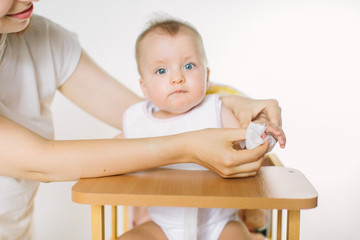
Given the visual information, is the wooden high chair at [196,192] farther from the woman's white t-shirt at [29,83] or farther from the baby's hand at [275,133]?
the woman's white t-shirt at [29,83]

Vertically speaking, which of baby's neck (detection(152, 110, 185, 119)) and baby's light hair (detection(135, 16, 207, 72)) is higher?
baby's light hair (detection(135, 16, 207, 72))

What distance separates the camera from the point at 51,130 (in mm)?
1511

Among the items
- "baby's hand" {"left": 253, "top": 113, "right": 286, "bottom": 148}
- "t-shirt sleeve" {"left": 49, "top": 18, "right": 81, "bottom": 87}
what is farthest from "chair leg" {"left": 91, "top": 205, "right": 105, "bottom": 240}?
"t-shirt sleeve" {"left": 49, "top": 18, "right": 81, "bottom": 87}

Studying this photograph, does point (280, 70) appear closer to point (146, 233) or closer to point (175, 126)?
point (175, 126)

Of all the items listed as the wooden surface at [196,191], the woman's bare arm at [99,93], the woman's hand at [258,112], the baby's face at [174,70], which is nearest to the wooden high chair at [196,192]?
the wooden surface at [196,191]

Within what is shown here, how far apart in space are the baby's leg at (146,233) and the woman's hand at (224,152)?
28 cm

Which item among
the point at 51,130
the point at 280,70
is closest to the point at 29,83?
the point at 51,130

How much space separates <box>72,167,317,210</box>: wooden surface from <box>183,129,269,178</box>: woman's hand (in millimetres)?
34

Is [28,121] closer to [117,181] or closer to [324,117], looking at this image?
[117,181]

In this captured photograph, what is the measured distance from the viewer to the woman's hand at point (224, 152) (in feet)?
3.49

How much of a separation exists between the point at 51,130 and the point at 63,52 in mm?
257

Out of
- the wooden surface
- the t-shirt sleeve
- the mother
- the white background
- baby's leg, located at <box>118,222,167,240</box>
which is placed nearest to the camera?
the wooden surface

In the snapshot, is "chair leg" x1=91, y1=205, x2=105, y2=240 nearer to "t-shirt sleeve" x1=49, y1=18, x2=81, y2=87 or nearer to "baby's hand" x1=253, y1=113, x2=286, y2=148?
"baby's hand" x1=253, y1=113, x2=286, y2=148

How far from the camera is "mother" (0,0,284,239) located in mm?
1090
